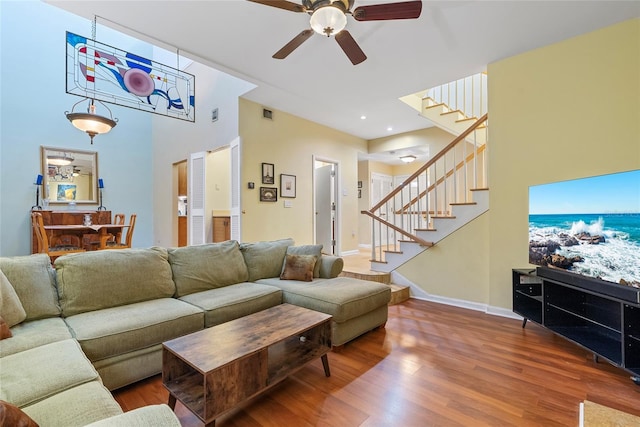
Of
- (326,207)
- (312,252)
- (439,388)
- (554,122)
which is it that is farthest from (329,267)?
(326,207)

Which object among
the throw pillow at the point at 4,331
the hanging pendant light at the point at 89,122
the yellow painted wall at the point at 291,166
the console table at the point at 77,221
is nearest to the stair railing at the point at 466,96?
the yellow painted wall at the point at 291,166

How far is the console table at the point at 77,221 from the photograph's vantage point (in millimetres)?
4168

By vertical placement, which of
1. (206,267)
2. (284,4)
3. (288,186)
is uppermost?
(284,4)

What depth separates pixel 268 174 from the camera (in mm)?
4656

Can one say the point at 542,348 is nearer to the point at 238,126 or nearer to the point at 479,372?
the point at 479,372

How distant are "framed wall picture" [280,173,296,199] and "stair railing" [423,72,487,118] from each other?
2743 millimetres

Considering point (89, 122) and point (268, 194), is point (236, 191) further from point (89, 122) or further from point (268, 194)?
point (89, 122)

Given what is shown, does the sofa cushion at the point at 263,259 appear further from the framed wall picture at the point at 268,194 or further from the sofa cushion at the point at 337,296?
the framed wall picture at the point at 268,194

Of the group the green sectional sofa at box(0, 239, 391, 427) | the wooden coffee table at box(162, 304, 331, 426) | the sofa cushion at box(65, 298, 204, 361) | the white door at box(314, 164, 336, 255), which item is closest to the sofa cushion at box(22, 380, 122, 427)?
the green sectional sofa at box(0, 239, 391, 427)

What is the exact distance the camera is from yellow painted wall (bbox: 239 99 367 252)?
442 centimetres

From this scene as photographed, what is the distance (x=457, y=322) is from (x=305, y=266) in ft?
5.86

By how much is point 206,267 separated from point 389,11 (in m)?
A: 2.68

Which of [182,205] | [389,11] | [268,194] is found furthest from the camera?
[182,205]

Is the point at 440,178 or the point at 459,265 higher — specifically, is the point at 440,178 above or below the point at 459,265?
above
